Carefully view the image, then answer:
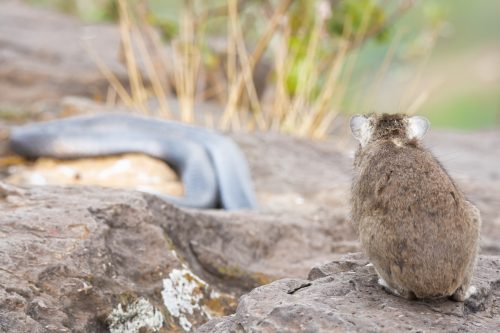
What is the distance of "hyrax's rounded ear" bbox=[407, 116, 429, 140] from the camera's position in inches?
130

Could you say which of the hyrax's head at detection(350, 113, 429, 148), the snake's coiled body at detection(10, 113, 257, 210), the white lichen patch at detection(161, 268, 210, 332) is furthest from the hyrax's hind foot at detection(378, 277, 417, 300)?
the snake's coiled body at detection(10, 113, 257, 210)

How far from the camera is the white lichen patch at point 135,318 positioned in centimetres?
358

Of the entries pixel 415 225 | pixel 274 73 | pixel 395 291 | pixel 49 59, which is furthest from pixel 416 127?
pixel 49 59

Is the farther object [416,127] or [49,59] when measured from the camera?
[49,59]

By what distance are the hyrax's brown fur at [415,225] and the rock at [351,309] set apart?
7 centimetres

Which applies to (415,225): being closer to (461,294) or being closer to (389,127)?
(461,294)

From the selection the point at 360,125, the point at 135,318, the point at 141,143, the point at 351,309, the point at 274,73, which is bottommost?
the point at 135,318

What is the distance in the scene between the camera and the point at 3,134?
24.6ft

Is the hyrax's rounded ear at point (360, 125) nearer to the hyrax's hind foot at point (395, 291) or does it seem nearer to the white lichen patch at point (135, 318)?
the hyrax's hind foot at point (395, 291)

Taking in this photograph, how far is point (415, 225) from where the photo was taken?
2979 mm

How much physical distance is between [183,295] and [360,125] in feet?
3.73

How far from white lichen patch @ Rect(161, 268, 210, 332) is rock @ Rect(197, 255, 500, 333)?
0.69 metres

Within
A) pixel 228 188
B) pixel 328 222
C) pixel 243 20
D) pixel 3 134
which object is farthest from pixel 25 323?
pixel 243 20

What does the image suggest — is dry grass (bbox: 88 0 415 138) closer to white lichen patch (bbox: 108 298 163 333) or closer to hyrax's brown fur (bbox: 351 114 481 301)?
white lichen patch (bbox: 108 298 163 333)
